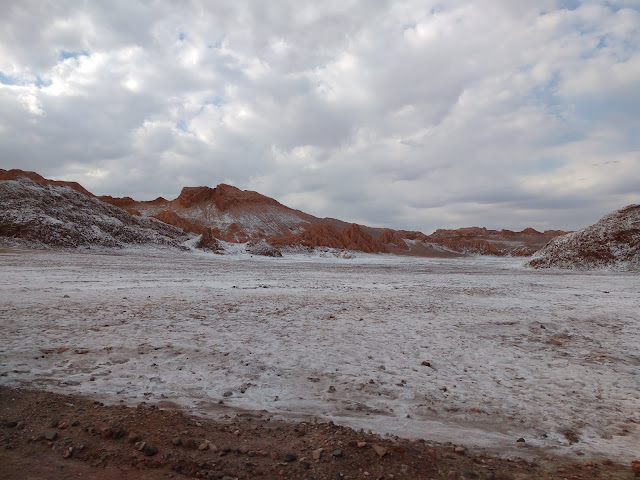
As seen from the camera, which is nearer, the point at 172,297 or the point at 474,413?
the point at 474,413

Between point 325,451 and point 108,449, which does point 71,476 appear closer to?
point 108,449

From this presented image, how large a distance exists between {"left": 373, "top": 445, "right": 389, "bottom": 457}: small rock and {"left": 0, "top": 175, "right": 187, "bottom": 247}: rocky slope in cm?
3254

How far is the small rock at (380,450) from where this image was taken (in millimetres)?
2998

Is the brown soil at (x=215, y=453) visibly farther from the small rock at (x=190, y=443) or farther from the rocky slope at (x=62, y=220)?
the rocky slope at (x=62, y=220)

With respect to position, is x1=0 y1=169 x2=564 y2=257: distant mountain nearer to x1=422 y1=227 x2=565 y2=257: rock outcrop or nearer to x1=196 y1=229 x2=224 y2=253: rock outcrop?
x1=422 y1=227 x2=565 y2=257: rock outcrop

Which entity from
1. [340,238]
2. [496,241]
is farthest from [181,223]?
[496,241]

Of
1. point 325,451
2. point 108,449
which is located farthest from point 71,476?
point 325,451

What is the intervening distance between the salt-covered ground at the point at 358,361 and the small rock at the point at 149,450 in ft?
2.89

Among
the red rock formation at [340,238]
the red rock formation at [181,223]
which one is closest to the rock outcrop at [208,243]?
the red rock formation at [181,223]

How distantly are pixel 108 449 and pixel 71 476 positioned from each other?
0.35 metres

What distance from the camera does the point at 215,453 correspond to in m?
3.03

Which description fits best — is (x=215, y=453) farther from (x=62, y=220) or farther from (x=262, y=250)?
(x=262, y=250)

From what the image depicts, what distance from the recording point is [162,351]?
18.5 ft

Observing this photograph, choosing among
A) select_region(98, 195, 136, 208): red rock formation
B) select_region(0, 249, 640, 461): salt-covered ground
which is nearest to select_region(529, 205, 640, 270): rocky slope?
select_region(0, 249, 640, 461): salt-covered ground
